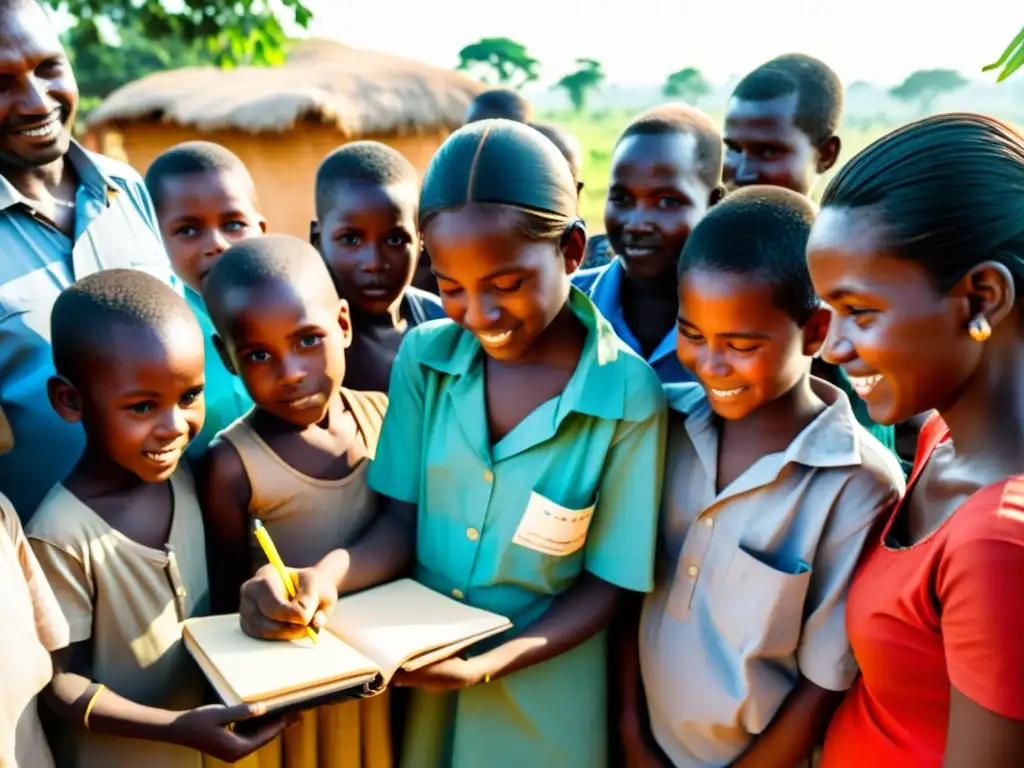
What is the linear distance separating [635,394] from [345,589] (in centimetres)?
71

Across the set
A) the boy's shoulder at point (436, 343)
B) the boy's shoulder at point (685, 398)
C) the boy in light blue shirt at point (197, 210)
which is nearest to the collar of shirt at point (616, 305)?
the boy's shoulder at point (685, 398)

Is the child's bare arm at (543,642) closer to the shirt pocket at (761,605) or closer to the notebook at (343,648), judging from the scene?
the notebook at (343,648)

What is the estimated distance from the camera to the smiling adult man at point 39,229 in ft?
6.80

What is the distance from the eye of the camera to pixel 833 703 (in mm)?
1691

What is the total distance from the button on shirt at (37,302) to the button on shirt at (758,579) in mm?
1447

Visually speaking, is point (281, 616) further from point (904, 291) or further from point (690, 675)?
point (904, 291)

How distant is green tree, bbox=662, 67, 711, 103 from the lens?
45.2 metres

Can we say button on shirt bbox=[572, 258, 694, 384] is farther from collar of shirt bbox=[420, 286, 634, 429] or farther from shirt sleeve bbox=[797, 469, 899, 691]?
shirt sleeve bbox=[797, 469, 899, 691]

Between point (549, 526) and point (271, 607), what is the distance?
54 cm

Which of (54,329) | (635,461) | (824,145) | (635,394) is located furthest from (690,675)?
(824,145)

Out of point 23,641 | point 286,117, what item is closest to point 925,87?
point 286,117

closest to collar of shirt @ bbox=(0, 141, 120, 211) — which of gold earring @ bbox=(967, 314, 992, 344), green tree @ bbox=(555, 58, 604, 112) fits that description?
gold earring @ bbox=(967, 314, 992, 344)

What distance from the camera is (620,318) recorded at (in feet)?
8.23

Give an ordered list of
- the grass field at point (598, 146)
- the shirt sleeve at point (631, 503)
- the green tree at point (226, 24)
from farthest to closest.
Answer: the grass field at point (598, 146), the green tree at point (226, 24), the shirt sleeve at point (631, 503)
